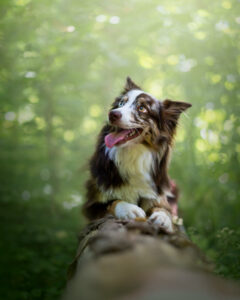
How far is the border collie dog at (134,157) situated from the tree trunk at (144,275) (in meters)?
1.56

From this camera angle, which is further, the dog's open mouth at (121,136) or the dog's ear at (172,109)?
the dog's ear at (172,109)

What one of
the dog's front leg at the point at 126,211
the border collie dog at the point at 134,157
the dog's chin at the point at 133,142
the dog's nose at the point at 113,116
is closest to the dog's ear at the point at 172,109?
the border collie dog at the point at 134,157

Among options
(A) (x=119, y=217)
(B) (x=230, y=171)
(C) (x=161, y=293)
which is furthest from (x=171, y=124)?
(C) (x=161, y=293)

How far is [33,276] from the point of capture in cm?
526

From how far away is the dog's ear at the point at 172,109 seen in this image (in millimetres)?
3553

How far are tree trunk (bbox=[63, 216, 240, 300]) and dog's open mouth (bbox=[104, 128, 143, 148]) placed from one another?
1591 mm

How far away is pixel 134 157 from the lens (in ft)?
11.1

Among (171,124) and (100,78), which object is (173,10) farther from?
(171,124)

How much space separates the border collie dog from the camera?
10.6ft

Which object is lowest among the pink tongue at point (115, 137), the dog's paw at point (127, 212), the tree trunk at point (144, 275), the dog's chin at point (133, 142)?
the dog's paw at point (127, 212)

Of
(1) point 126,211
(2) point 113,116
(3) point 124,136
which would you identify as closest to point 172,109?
(3) point 124,136

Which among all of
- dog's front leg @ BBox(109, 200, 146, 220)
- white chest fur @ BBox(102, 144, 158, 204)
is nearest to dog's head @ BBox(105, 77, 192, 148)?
white chest fur @ BBox(102, 144, 158, 204)

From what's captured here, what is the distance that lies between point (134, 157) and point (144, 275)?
2.19 metres

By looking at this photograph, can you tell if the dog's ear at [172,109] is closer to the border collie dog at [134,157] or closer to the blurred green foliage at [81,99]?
the border collie dog at [134,157]
